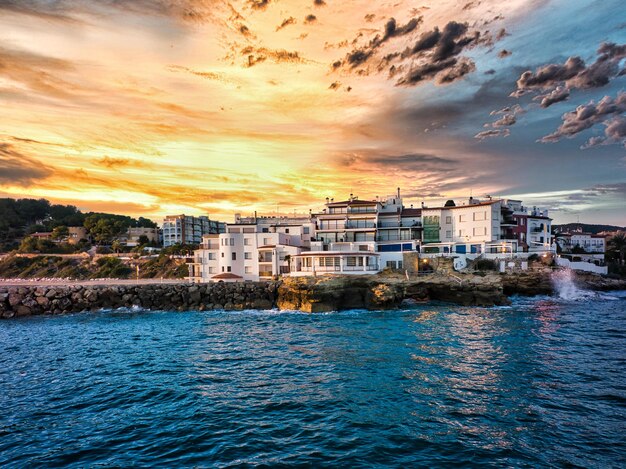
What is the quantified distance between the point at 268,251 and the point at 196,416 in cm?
4656

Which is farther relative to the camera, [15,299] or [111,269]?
[111,269]

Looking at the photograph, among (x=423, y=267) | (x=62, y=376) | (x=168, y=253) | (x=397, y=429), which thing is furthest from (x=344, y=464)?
(x=168, y=253)

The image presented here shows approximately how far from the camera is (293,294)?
46.3 meters

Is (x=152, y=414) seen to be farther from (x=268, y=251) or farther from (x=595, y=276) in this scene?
(x=595, y=276)

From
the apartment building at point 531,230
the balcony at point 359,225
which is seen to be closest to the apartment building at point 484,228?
the apartment building at point 531,230

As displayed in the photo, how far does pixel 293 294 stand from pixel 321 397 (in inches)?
1174

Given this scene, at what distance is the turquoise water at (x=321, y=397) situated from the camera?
11.9 m

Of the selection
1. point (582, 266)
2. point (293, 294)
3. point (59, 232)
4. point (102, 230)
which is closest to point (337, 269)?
point (293, 294)

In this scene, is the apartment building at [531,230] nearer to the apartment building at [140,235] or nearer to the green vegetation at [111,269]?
the green vegetation at [111,269]

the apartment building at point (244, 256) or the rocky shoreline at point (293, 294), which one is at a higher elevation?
the apartment building at point (244, 256)

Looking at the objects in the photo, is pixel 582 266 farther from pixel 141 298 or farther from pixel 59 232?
pixel 59 232

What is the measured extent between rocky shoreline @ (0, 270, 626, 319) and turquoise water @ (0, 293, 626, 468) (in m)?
13.4

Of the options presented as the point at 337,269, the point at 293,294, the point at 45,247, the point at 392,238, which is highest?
the point at 392,238

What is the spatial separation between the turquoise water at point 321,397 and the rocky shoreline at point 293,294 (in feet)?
44.0
